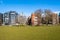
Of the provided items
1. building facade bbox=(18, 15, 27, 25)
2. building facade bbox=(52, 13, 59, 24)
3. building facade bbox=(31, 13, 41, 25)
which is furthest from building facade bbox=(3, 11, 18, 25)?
building facade bbox=(52, 13, 59, 24)

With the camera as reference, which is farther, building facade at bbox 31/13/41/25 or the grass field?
the grass field

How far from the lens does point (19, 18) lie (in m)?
4.25

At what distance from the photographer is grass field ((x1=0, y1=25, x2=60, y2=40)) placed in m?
4.35

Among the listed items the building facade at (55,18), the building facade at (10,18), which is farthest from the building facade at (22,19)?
the building facade at (55,18)

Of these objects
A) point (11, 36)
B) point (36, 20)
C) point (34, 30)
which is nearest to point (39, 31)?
point (34, 30)

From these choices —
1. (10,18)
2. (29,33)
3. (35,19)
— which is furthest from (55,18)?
(10,18)

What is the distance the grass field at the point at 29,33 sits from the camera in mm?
4352

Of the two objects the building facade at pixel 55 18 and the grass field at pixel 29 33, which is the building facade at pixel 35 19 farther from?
the building facade at pixel 55 18

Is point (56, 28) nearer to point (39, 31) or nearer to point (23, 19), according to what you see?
point (39, 31)

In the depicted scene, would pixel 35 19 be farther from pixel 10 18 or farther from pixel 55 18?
pixel 10 18

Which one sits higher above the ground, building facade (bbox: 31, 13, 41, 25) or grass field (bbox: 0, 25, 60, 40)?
building facade (bbox: 31, 13, 41, 25)

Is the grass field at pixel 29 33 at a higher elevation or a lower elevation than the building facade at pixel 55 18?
lower

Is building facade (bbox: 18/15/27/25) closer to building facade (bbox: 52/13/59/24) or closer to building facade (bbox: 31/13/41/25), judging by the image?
building facade (bbox: 31/13/41/25)

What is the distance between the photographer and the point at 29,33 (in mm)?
4488
